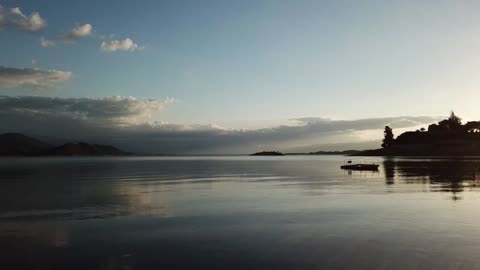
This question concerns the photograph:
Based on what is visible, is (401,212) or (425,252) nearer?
(425,252)

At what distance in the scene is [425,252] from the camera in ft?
70.3

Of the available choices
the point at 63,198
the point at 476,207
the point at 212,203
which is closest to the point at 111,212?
the point at 212,203

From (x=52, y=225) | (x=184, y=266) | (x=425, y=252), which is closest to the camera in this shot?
(x=184, y=266)

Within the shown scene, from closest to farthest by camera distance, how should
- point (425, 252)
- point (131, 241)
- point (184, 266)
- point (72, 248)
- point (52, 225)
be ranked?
point (184, 266), point (425, 252), point (72, 248), point (131, 241), point (52, 225)

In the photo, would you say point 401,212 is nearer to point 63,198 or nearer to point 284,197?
point 284,197

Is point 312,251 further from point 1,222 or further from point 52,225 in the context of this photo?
point 1,222

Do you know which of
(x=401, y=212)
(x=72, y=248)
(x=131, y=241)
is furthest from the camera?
(x=401, y=212)

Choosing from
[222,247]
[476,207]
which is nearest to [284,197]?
[476,207]

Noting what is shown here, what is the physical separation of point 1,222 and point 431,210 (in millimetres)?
38161

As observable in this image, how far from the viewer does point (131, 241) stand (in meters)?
24.7

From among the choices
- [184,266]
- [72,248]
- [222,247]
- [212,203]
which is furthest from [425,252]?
[212,203]

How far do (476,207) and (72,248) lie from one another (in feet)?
121

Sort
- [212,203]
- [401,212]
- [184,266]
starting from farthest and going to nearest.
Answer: [212,203], [401,212], [184,266]

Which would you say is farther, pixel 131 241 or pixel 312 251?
pixel 131 241
